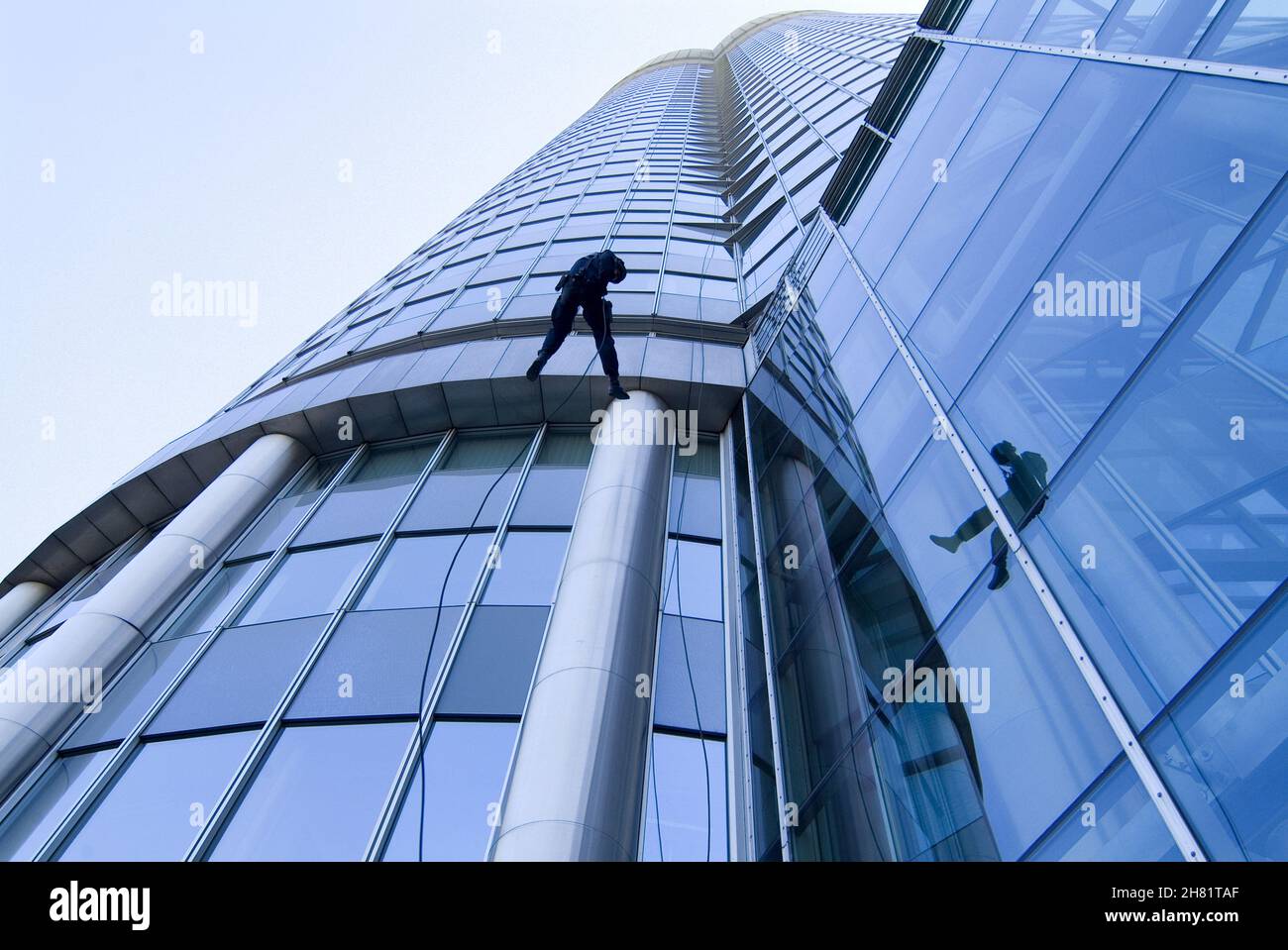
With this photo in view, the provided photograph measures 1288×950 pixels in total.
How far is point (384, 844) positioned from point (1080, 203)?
7.20m

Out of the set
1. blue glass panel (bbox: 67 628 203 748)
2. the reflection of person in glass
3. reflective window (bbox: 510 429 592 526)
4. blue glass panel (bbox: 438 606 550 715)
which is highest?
the reflection of person in glass

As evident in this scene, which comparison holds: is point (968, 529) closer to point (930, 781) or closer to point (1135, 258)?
point (930, 781)

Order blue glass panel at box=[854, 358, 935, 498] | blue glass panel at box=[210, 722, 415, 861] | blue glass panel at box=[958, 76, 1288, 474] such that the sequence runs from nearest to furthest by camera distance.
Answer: blue glass panel at box=[958, 76, 1288, 474], blue glass panel at box=[854, 358, 935, 498], blue glass panel at box=[210, 722, 415, 861]

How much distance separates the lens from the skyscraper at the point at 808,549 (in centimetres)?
424

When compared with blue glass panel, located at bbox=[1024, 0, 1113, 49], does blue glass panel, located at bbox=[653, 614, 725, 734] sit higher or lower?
lower

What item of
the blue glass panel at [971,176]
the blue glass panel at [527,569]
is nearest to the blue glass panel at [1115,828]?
the blue glass panel at [971,176]

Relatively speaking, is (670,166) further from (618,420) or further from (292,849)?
(292,849)

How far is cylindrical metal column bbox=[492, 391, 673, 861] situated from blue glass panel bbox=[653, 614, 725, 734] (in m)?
0.34

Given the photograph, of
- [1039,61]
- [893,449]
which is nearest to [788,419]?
[893,449]

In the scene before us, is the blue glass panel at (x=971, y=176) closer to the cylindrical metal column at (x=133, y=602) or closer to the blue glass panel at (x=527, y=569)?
the blue glass panel at (x=527, y=569)

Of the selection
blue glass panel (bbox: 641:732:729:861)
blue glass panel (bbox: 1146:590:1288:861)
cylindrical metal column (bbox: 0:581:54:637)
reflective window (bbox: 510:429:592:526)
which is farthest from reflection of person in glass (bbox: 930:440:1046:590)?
cylindrical metal column (bbox: 0:581:54:637)

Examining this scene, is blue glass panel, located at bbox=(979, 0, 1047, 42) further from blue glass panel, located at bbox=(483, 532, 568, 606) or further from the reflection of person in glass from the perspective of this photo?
blue glass panel, located at bbox=(483, 532, 568, 606)

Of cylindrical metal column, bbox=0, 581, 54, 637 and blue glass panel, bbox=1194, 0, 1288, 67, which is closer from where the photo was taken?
blue glass panel, bbox=1194, 0, 1288, 67

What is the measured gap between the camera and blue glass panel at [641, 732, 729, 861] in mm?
7605
